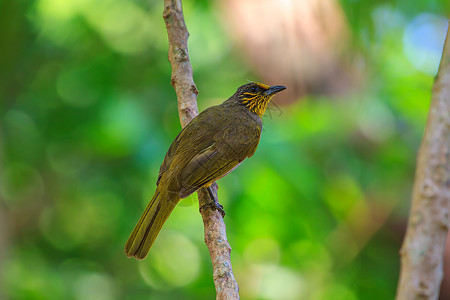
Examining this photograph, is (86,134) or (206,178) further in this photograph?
(86,134)

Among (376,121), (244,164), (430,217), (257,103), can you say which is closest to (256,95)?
(257,103)

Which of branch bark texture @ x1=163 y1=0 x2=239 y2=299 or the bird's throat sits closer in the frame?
branch bark texture @ x1=163 y1=0 x2=239 y2=299

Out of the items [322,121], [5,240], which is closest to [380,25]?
[322,121]

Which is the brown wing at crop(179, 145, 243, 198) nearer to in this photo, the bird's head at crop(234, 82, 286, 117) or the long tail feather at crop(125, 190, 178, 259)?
the long tail feather at crop(125, 190, 178, 259)

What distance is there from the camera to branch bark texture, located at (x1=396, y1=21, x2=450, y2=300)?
1.25 m

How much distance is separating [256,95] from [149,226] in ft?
4.62

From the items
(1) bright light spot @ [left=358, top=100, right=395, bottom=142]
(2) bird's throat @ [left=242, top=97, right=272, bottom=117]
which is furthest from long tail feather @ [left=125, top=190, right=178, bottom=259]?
(1) bright light spot @ [left=358, top=100, right=395, bottom=142]

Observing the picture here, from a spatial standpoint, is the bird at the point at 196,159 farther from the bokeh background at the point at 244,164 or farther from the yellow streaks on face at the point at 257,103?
the bokeh background at the point at 244,164

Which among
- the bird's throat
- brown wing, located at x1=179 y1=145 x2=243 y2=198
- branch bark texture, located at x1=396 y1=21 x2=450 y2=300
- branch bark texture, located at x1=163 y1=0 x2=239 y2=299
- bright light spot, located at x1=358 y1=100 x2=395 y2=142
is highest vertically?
bright light spot, located at x1=358 y1=100 x2=395 y2=142

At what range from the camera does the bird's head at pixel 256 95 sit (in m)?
3.74

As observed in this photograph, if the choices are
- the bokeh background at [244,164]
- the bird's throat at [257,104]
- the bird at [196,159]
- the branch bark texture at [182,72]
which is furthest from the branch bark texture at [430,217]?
the bokeh background at [244,164]

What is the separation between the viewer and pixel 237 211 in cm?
428

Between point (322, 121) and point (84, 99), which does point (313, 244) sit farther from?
point (84, 99)

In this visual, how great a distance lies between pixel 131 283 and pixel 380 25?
12.3 feet
